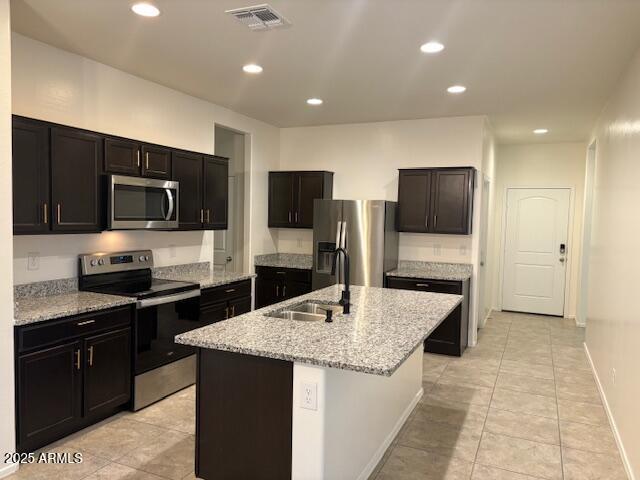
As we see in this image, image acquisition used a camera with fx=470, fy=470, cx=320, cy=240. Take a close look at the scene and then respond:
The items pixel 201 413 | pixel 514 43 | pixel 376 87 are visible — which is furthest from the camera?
pixel 376 87

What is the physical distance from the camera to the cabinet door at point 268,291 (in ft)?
19.7

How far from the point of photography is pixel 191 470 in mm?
2820

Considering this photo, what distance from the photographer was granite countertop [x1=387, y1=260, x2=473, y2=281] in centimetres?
527

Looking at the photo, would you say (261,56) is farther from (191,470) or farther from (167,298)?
(191,470)

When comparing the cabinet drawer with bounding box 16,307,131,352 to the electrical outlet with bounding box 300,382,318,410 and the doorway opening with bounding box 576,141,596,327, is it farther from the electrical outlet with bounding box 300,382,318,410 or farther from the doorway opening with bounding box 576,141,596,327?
the doorway opening with bounding box 576,141,596,327

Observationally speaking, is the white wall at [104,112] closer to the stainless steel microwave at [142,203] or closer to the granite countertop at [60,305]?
the granite countertop at [60,305]

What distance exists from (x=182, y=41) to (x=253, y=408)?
2521 mm

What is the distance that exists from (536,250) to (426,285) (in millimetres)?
3299

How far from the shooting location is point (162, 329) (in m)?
3.79

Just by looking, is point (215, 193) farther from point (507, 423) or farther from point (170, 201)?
point (507, 423)

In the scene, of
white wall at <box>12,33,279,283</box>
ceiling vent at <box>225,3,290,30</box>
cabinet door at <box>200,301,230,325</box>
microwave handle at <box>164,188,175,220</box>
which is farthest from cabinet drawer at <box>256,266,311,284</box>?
ceiling vent at <box>225,3,290,30</box>

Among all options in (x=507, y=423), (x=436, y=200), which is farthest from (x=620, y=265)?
(x=436, y=200)

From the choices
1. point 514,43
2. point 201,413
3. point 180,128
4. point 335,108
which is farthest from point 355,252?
point 201,413

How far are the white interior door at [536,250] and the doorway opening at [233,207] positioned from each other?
4.43 metres
